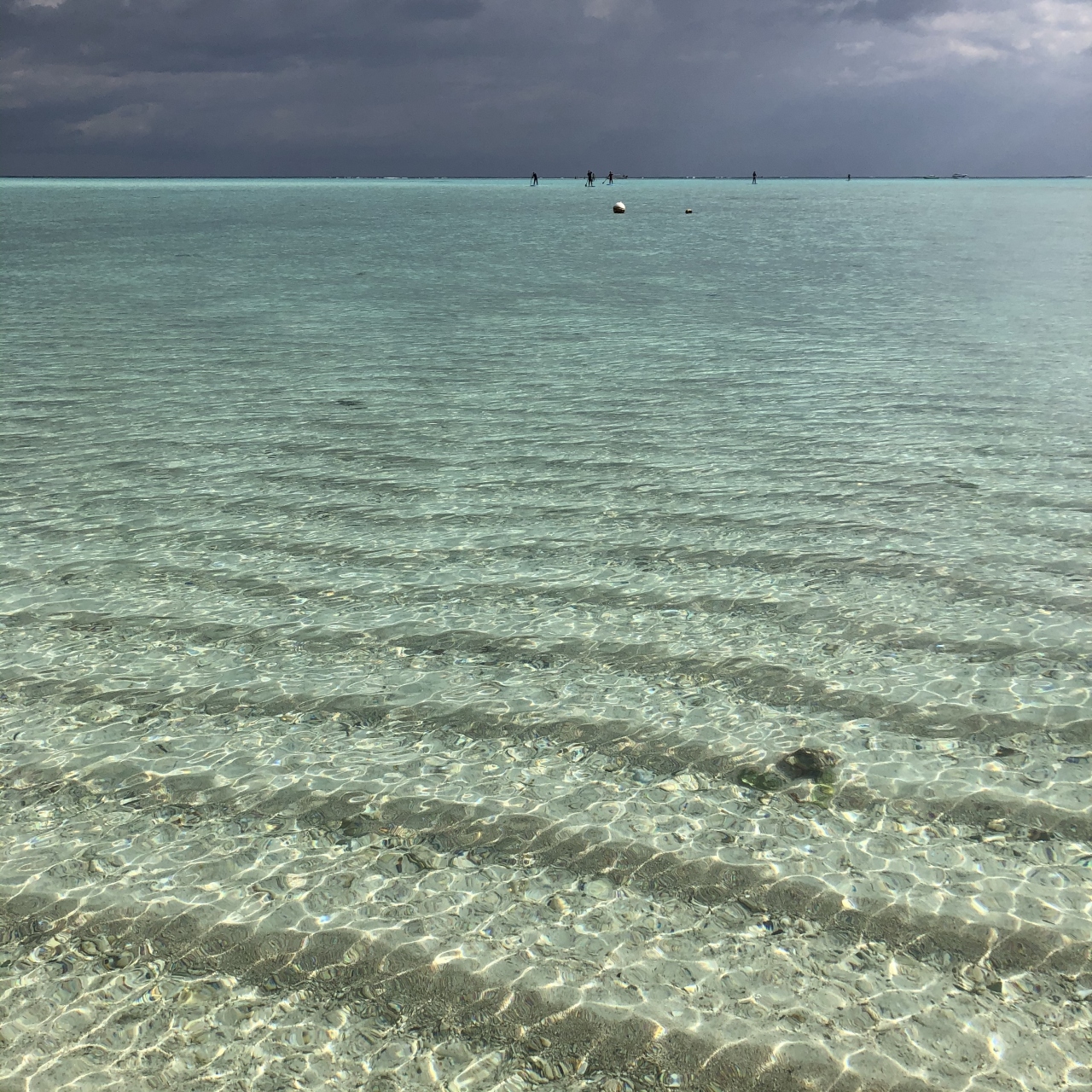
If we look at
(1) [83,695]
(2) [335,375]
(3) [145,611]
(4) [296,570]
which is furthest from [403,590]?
(2) [335,375]

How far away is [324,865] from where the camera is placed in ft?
14.1

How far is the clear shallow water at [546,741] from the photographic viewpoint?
351 cm

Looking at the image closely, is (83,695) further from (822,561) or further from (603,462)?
(603,462)

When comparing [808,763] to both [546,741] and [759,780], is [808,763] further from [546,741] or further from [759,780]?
[546,741]

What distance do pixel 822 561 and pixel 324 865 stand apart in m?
4.52

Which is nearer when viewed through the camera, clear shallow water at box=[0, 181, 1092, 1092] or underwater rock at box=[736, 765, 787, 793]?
clear shallow water at box=[0, 181, 1092, 1092]

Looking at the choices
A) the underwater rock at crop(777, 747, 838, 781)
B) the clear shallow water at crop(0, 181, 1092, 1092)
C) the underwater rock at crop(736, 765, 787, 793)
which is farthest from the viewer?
the underwater rock at crop(777, 747, 838, 781)

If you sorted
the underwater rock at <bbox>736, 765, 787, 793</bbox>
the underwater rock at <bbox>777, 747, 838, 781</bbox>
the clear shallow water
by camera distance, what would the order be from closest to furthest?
the clear shallow water < the underwater rock at <bbox>736, 765, 787, 793</bbox> < the underwater rock at <bbox>777, 747, 838, 781</bbox>

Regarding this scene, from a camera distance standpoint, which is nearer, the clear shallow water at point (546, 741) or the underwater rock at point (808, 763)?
the clear shallow water at point (546, 741)

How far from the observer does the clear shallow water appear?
3.51 metres

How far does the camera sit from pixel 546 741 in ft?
17.1

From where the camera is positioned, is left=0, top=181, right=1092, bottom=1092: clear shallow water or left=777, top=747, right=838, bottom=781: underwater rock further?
left=777, top=747, right=838, bottom=781: underwater rock

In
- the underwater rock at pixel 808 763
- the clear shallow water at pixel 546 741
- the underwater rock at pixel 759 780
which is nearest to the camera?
the clear shallow water at pixel 546 741

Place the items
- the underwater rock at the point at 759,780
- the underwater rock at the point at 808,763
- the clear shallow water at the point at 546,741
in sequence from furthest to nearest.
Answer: the underwater rock at the point at 808,763 → the underwater rock at the point at 759,780 → the clear shallow water at the point at 546,741
